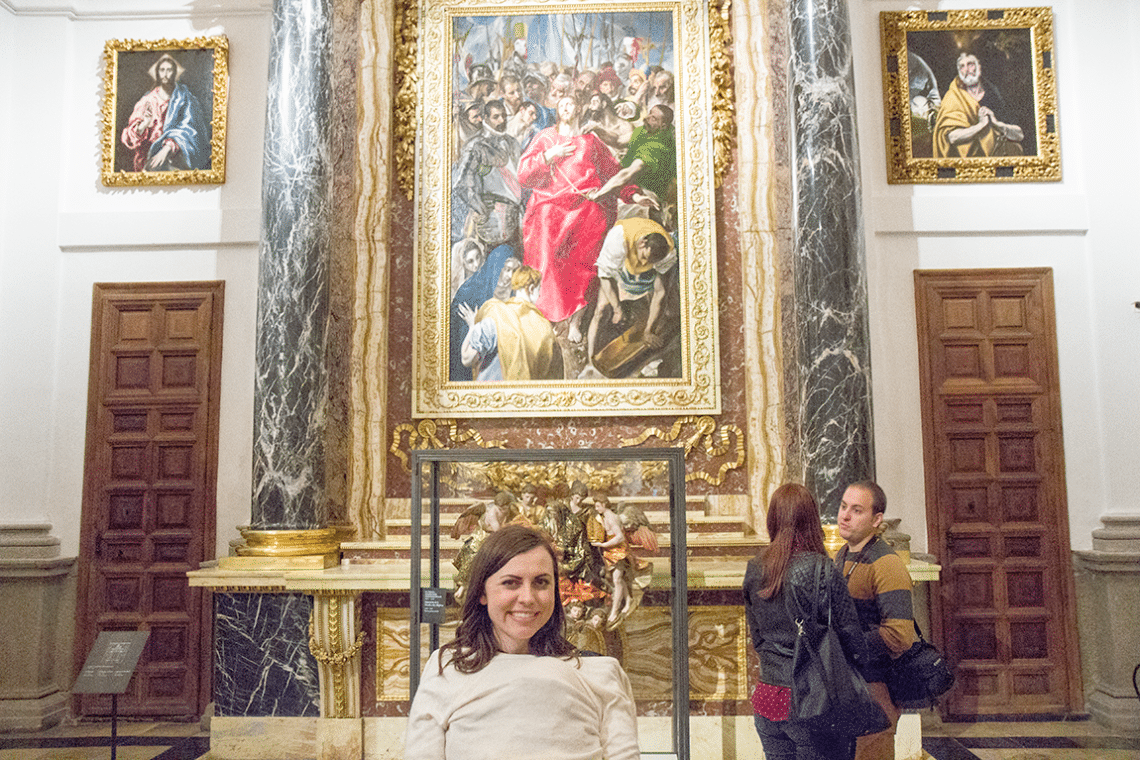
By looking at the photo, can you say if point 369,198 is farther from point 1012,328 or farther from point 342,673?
point 1012,328

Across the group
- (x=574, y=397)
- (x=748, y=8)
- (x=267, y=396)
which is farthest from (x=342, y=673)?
(x=748, y=8)

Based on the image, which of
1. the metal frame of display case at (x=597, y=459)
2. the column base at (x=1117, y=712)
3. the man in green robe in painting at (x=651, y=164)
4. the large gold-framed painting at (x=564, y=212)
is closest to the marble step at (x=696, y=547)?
the large gold-framed painting at (x=564, y=212)

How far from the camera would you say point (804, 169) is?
5.93 m

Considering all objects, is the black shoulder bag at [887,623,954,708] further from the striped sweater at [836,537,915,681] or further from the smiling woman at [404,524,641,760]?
the smiling woman at [404,524,641,760]

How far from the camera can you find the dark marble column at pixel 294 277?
5789 mm

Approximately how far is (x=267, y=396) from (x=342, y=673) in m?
1.91

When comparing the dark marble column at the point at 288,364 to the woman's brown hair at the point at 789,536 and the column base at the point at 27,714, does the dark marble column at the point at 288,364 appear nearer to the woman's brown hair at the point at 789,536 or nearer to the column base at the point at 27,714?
the column base at the point at 27,714

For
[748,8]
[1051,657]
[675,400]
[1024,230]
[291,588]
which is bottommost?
[1051,657]

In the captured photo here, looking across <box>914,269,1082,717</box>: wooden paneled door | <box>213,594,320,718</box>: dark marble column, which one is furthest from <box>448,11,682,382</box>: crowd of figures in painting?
<box>914,269,1082,717</box>: wooden paneled door

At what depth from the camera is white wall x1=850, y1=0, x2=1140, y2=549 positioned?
6.57 meters

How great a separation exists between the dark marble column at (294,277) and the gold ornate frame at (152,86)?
3.69ft

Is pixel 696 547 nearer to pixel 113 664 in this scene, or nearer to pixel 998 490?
pixel 998 490

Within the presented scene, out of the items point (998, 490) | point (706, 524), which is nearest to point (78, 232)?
point (706, 524)

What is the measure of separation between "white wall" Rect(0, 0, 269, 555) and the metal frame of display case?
283 centimetres
